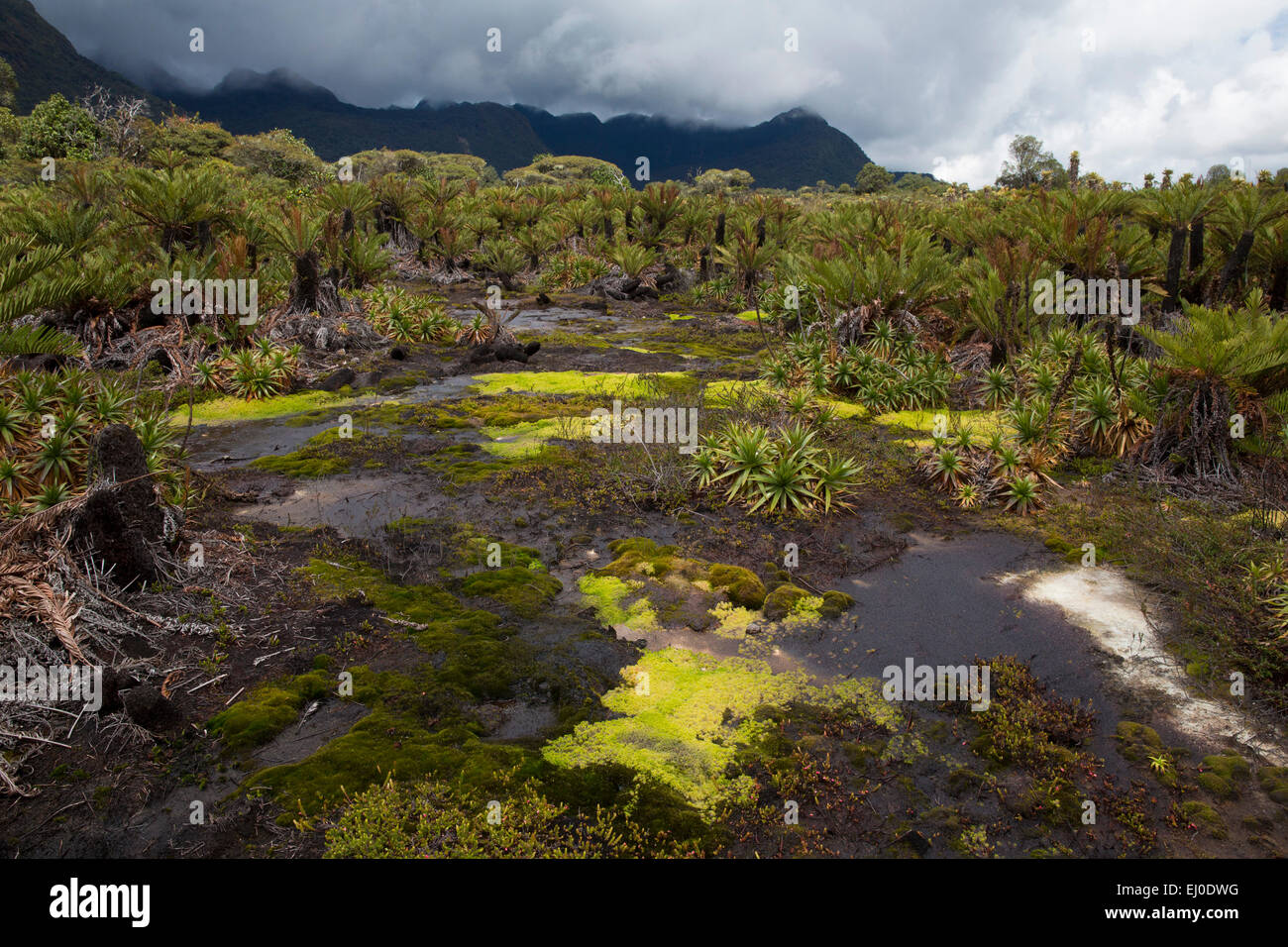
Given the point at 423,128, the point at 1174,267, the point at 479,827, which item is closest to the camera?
the point at 479,827

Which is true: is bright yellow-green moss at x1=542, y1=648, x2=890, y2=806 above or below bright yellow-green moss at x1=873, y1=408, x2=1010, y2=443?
below

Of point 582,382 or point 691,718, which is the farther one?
point 582,382

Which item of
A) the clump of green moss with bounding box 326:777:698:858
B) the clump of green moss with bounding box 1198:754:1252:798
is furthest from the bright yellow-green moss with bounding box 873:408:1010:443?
the clump of green moss with bounding box 326:777:698:858

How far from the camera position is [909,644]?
17.8 ft

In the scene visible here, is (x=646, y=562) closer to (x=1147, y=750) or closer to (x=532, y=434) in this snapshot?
(x=1147, y=750)

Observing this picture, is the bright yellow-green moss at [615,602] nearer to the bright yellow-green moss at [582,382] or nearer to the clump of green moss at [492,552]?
the clump of green moss at [492,552]

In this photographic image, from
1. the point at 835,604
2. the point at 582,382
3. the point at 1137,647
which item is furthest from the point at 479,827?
the point at 582,382

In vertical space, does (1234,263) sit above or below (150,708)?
above

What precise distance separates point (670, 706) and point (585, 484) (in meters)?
4.22

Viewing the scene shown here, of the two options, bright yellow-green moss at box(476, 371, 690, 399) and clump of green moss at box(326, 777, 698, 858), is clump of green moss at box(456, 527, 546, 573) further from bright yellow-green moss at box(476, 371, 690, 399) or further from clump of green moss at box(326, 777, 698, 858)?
bright yellow-green moss at box(476, 371, 690, 399)

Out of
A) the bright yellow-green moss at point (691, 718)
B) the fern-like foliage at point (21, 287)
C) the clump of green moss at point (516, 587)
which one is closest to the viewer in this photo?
the bright yellow-green moss at point (691, 718)

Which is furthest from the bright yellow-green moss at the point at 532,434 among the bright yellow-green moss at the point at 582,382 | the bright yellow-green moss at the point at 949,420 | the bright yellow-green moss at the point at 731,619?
the bright yellow-green moss at the point at 949,420

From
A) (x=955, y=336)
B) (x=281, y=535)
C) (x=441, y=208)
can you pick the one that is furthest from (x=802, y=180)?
(x=281, y=535)

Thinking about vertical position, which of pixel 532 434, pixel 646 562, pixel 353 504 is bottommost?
pixel 646 562
